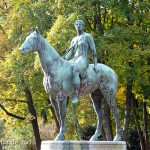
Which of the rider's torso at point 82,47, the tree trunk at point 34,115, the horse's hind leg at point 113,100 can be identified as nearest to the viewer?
the rider's torso at point 82,47

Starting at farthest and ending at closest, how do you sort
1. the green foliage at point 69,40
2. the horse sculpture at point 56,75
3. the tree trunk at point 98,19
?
the tree trunk at point 98,19 < the green foliage at point 69,40 < the horse sculpture at point 56,75

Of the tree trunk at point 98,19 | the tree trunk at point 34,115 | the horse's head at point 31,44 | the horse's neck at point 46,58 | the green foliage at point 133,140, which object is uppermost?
the horse's head at point 31,44

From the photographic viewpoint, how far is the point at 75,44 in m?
13.8

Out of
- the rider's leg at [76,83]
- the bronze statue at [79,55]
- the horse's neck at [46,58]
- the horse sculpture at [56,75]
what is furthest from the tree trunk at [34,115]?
the horse's neck at [46,58]

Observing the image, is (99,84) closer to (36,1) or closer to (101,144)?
(101,144)

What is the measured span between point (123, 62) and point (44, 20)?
16.7 feet

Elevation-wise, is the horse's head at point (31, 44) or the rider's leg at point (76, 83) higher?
the horse's head at point (31, 44)

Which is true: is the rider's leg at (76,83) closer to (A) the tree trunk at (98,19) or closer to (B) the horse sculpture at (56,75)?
(B) the horse sculpture at (56,75)

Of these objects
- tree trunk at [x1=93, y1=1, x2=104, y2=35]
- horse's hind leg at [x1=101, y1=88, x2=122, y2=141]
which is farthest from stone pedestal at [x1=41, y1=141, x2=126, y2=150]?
tree trunk at [x1=93, y1=1, x2=104, y2=35]

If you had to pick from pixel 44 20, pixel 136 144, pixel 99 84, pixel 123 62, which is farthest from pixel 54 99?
pixel 136 144

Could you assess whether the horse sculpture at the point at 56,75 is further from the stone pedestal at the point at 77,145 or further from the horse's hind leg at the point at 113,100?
the horse's hind leg at the point at 113,100

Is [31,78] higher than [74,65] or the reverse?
the reverse

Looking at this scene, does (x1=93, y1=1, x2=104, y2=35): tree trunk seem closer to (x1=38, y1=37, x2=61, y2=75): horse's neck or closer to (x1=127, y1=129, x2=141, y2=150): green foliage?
(x1=127, y1=129, x2=141, y2=150): green foliage

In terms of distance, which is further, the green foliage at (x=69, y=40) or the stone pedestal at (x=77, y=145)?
the green foliage at (x=69, y=40)
